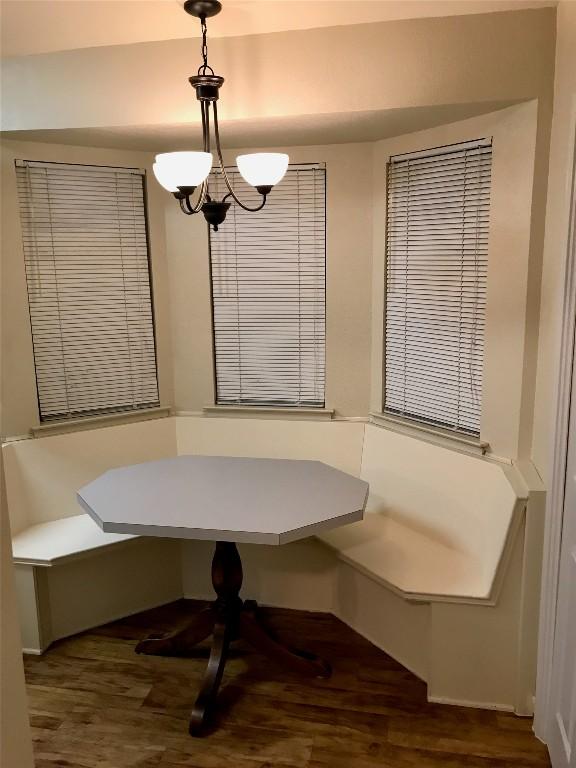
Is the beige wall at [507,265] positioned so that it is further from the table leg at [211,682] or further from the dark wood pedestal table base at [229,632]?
the table leg at [211,682]

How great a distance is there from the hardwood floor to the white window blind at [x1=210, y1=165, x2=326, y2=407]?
126 cm

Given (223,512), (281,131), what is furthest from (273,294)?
(223,512)

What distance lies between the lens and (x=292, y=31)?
2.36 m

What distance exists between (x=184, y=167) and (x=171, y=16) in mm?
704

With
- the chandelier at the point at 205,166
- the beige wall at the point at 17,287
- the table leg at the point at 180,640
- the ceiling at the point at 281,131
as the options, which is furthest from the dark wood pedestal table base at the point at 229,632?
the ceiling at the point at 281,131

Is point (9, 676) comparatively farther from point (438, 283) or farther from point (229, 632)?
point (438, 283)

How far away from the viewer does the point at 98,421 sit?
10.2 ft

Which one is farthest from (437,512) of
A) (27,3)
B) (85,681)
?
(27,3)

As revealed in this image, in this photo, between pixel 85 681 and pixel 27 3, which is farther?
pixel 85 681

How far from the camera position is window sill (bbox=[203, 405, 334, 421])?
315cm

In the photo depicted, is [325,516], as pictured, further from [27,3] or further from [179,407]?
[27,3]

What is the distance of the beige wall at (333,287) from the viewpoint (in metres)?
2.96

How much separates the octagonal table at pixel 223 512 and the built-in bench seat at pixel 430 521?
0.36 m

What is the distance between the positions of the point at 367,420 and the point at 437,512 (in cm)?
63
